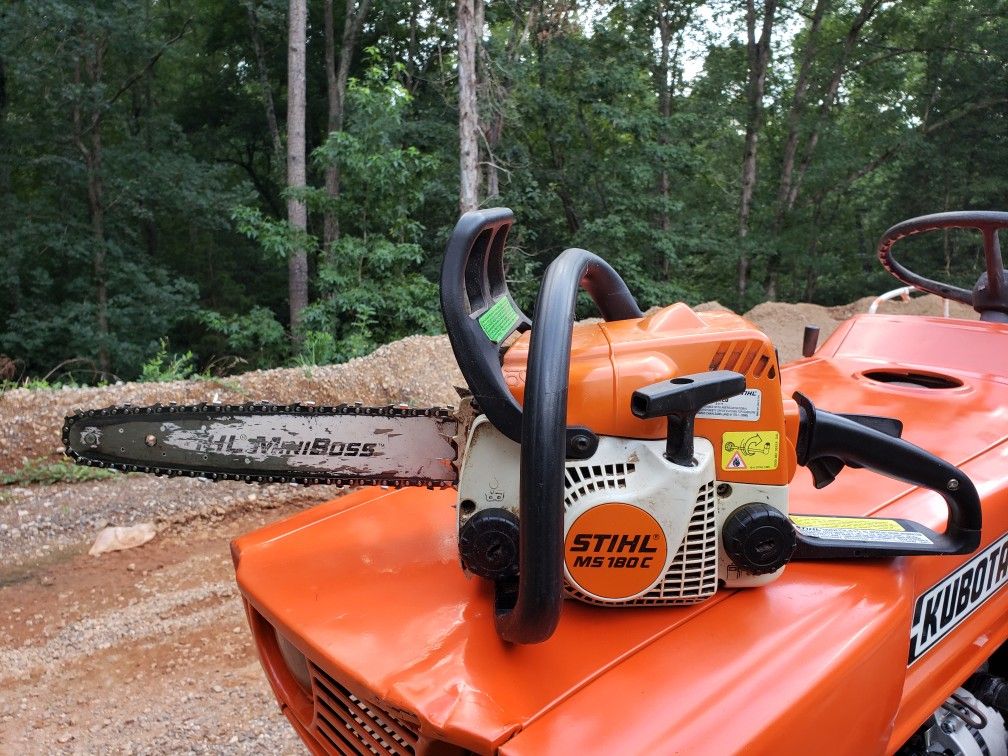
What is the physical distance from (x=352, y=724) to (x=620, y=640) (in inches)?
18.8

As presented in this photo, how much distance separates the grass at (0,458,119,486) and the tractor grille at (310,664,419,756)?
4668mm

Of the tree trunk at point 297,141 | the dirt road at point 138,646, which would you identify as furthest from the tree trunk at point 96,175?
the dirt road at point 138,646

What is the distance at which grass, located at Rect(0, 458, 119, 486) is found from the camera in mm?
5250

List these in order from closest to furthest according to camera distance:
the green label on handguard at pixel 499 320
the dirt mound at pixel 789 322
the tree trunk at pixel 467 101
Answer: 1. the green label on handguard at pixel 499 320
2. the dirt mound at pixel 789 322
3. the tree trunk at pixel 467 101

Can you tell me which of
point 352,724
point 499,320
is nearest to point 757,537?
point 499,320

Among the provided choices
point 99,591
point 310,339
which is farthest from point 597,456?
point 310,339

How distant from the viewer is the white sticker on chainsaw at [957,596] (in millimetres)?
1439

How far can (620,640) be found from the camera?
1.18m

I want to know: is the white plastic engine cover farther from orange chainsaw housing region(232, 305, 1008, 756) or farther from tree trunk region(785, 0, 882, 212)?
tree trunk region(785, 0, 882, 212)

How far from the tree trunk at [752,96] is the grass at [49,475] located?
13.4 m

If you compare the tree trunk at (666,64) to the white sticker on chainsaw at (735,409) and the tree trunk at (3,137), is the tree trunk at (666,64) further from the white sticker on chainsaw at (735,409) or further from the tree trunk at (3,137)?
the white sticker on chainsaw at (735,409)

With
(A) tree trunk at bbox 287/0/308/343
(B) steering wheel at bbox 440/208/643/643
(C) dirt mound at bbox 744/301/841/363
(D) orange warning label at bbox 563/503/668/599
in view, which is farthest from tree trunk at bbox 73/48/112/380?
(D) orange warning label at bbox 563/503/668/599

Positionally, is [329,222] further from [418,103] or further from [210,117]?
[210,117]

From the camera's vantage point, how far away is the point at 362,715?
4.03 ft
